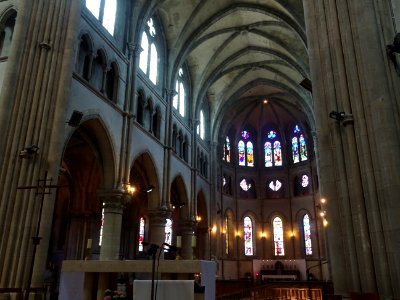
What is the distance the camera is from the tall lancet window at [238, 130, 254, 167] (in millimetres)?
38656

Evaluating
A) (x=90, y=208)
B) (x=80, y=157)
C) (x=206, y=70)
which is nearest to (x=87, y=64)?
(x=80, y=157)

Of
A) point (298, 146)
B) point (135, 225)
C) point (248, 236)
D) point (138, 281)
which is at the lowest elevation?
point (138, 281)

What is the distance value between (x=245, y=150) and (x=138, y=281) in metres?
32.4

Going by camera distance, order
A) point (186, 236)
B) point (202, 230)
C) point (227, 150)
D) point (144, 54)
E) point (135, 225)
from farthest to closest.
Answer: point (227, 150) → point (202, 230) → point (135, 225) → point (186, 236) → point (144, 54)

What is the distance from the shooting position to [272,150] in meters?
38.8

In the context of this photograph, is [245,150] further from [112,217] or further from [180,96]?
[112,217]

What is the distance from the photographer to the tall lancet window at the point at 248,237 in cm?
3559

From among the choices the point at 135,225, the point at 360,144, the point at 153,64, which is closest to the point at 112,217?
the point at 153,64

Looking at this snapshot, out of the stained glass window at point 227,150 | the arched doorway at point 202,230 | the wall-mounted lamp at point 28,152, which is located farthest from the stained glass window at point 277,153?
the wall-mounted lamp at point 28,152

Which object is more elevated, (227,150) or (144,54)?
(227,150)

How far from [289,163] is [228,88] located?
1080 centimetres

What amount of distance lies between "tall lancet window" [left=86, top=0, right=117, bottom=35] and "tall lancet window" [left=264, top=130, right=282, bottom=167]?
24.1 metres

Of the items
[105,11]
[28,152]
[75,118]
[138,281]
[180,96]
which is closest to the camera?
[138,281]

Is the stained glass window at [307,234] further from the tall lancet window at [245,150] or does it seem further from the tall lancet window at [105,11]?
the tall lancet window at [105,11]
